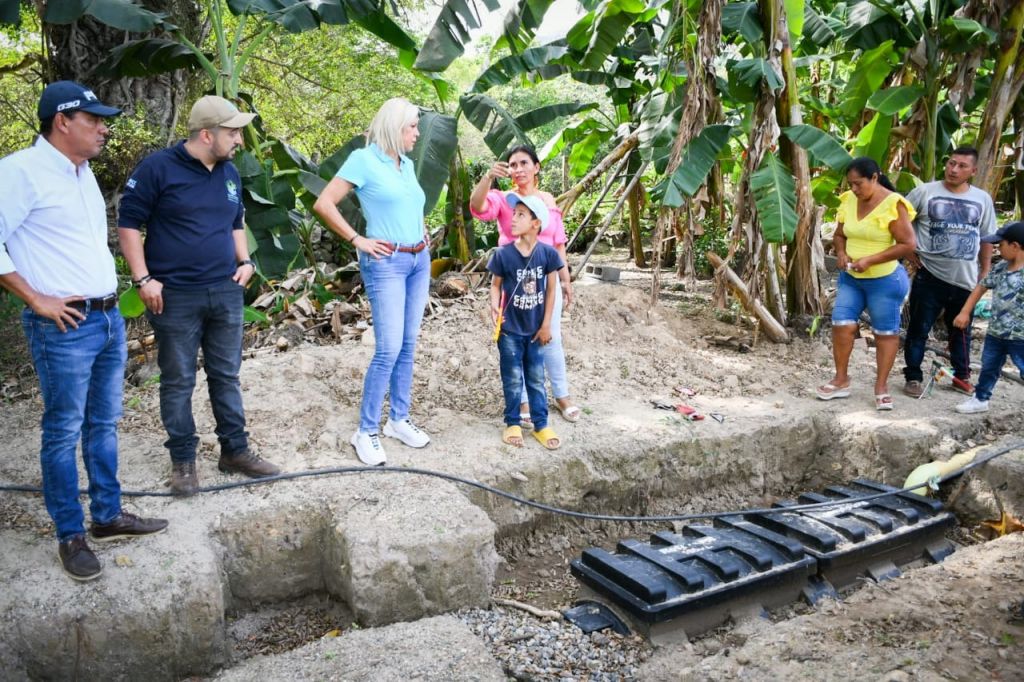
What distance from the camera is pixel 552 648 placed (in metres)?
3.45

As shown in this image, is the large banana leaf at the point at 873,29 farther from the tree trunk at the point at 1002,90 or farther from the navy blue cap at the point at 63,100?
the navy blue cap at the point at 63,100

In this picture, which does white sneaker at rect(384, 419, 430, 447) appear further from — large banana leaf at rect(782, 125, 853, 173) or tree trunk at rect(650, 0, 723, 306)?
large banana leaf at rect(782, 125, 853, 173)

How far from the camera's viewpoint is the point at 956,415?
17.7 feet

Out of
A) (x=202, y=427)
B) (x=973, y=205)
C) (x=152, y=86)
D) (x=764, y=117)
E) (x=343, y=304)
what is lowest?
(x=202, y=427)

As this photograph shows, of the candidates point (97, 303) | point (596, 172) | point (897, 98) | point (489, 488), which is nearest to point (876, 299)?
point (897, 98)

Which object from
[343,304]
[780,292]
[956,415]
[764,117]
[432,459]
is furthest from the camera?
[780,292]

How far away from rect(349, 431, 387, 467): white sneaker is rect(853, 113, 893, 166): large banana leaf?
538 centimetres

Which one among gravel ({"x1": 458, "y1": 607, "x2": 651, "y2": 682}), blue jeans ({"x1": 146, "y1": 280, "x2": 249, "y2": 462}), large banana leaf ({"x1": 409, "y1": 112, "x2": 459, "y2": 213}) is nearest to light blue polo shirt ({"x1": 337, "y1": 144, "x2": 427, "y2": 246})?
blue jeans ({"x1": 146, "y1": 280, "x2": 249, "y2": 462})

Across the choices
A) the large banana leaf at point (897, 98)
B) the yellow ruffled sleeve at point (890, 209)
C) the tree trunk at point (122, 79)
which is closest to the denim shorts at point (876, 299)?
the yellow ruffled sleeve at point (890, 209)

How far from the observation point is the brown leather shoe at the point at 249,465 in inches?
165

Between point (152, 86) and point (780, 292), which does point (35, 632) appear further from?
point (780, 292)

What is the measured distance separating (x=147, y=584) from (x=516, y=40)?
591cm

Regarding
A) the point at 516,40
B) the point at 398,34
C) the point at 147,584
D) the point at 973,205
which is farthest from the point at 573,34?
the point at 147,584

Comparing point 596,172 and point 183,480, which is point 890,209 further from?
point 183,480
